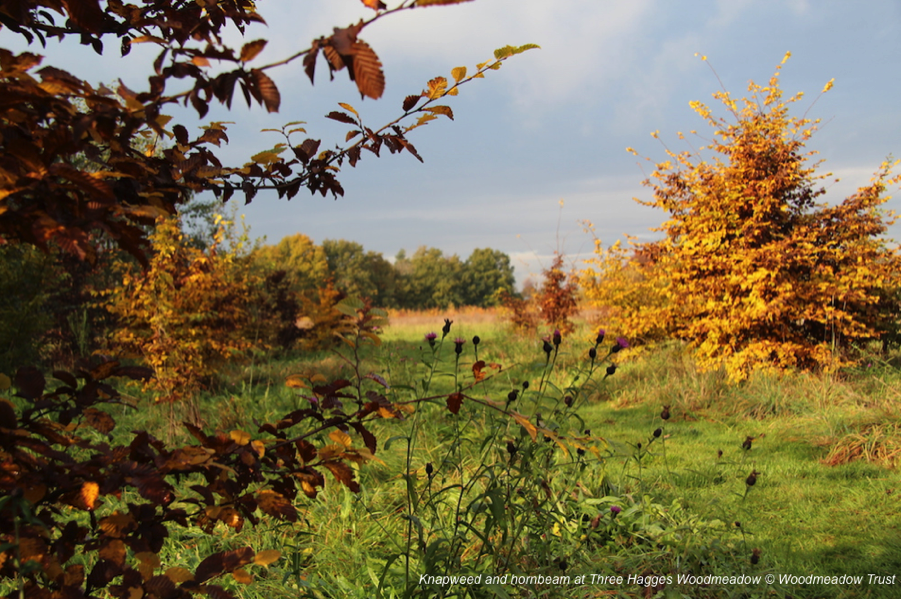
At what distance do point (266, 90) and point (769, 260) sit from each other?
6.96 meters

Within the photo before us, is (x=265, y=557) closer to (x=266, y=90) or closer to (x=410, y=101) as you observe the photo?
(x=266, y=90)

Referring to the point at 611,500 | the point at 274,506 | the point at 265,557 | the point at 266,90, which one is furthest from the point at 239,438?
the point at 611,500

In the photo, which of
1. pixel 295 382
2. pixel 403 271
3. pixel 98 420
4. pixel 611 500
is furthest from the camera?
pixel 403 271

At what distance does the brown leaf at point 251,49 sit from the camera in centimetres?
107

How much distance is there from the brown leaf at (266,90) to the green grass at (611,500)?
1.11m

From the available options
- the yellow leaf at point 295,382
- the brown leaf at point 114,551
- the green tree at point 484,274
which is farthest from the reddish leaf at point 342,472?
the green tree at point 484,274

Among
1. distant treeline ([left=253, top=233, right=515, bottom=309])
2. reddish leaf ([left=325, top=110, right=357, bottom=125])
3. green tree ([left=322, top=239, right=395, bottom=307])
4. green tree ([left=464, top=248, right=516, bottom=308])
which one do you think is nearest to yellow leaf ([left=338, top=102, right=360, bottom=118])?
reddish leaf ([left=325, top=110, right=357, bottom=125])

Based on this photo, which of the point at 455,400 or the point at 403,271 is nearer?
the point at 455,400

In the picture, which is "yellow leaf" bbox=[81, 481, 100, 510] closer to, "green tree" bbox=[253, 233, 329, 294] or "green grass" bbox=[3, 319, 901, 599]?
"green grass" bbox=[3, 319, 901, 599]

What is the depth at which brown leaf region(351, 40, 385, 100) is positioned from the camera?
98 centimetres

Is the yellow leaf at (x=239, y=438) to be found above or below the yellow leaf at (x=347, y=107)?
below

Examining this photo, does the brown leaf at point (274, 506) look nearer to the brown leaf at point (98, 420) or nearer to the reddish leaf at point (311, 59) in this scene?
the brown leaf at point (98, 420)

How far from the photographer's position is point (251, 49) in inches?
42.3

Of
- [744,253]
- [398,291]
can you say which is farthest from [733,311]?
[398,291]
